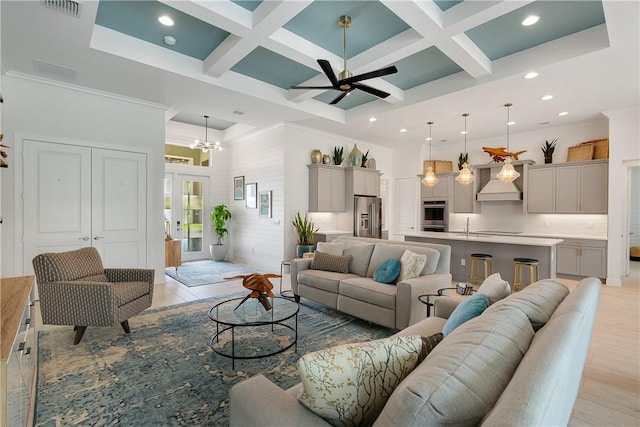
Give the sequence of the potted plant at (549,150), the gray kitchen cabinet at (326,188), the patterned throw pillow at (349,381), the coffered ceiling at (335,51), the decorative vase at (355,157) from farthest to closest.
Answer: the decorative vase at (355,157) → the gray kitchen cabinet at (326,188) → the potted plant at (549,150) → the coffered ceiling at (335,51) → the patterned throw pillow at (349,381)

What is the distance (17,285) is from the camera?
7.54ft

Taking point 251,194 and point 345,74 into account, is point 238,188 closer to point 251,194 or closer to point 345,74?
point 251,194

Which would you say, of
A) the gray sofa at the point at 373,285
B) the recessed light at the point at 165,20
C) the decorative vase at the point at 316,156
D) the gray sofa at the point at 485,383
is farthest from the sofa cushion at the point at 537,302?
the decorative vase at the point at 316,156

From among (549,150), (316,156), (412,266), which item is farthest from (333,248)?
(549,150)

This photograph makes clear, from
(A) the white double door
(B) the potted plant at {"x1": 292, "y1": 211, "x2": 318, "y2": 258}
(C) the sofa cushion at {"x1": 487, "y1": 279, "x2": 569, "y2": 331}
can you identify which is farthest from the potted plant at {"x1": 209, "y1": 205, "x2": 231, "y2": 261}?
(C) the sofa cushion at {"x1": 487, "y1": 279, "x2": 569, "y2": 331}

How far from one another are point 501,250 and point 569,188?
2259 mm

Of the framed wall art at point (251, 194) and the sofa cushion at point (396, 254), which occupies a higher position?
the framed wall art at point (251, 194)

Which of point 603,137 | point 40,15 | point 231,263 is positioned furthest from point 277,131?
Answer: point 603,137

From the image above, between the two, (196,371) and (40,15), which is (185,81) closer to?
(40,15)

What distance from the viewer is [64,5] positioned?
Answer: 287 centimetres

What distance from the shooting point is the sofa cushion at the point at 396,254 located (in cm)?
368

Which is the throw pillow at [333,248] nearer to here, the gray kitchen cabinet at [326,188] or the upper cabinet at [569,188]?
the gray kitchen cabinet at [326,188]

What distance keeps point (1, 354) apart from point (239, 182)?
7011 millimetres

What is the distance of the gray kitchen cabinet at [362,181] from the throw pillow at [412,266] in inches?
146
